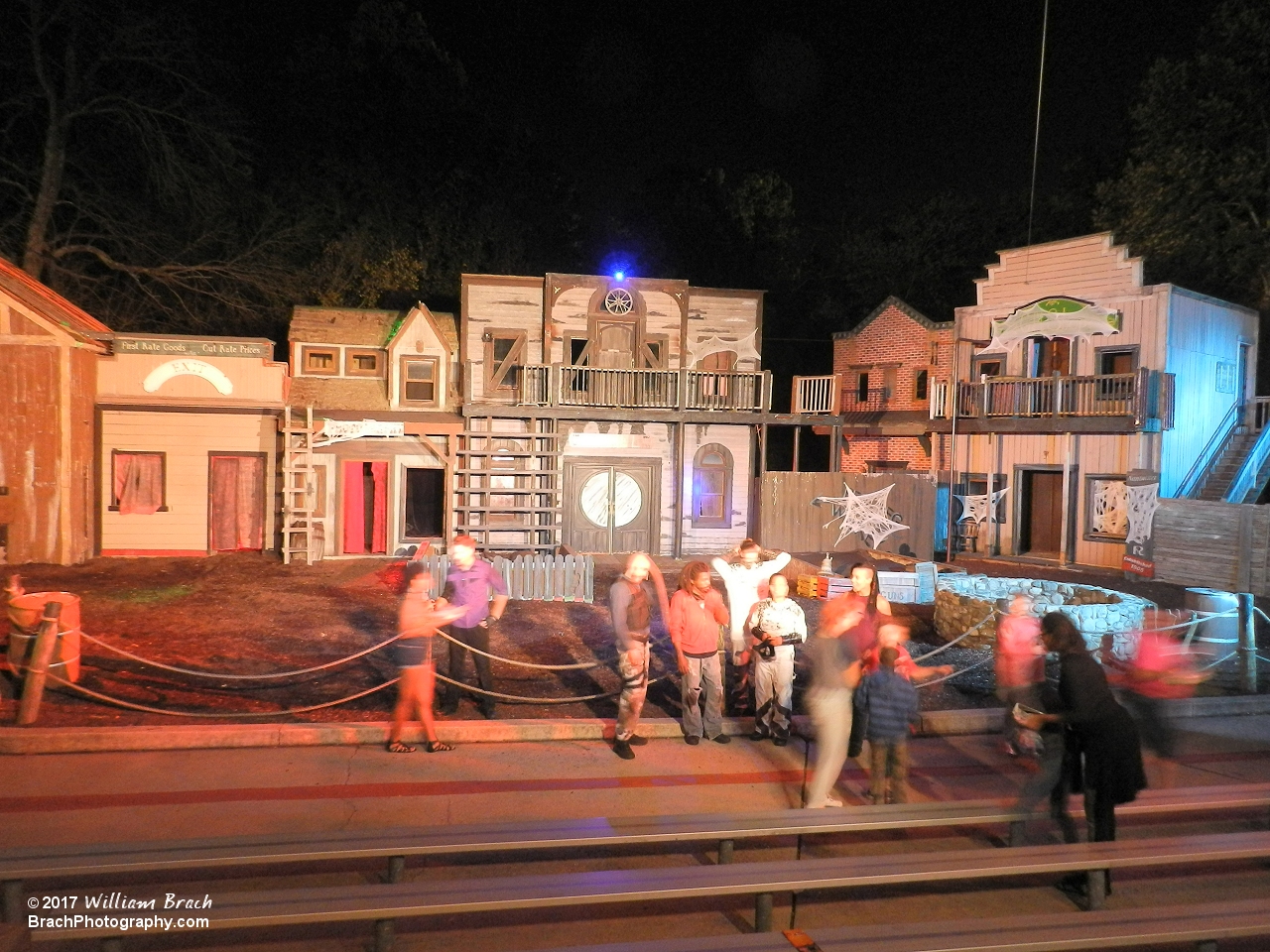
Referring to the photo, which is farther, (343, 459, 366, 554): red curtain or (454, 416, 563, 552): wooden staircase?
(343, 459, 366, 554): red curtain

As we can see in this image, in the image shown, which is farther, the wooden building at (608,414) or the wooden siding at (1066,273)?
the wooden building at (608,414)

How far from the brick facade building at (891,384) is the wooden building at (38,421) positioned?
61.0ft

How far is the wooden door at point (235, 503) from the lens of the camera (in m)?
19.8

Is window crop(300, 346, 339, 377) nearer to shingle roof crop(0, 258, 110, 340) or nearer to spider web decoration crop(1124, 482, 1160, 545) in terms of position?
shingle roof crop(0, 258, 110, 340)

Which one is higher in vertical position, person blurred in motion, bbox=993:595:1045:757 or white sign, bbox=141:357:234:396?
white sign, bbox=141:357:234:396

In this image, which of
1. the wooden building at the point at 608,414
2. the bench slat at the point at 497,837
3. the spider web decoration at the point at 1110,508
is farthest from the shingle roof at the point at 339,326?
the bench slat at the point at 497,837

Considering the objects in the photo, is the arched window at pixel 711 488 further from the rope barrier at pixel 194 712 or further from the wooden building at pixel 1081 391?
the rope barrier at pixel 194 712

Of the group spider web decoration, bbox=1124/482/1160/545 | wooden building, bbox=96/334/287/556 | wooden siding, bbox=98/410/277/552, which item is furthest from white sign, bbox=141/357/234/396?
spider web decoration, bbox=1124/482/1160/545

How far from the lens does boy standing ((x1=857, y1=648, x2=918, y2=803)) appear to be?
612 centimetres

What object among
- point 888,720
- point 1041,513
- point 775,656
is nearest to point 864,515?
point 1041,513

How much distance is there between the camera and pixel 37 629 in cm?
839

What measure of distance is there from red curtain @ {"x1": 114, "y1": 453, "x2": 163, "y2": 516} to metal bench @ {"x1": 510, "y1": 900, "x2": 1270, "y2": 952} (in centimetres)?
1869

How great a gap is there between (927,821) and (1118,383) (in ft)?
60.4

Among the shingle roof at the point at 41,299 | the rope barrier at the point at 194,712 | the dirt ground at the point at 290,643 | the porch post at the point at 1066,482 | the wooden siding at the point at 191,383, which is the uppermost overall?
the shingle roof at the point at 41,299
